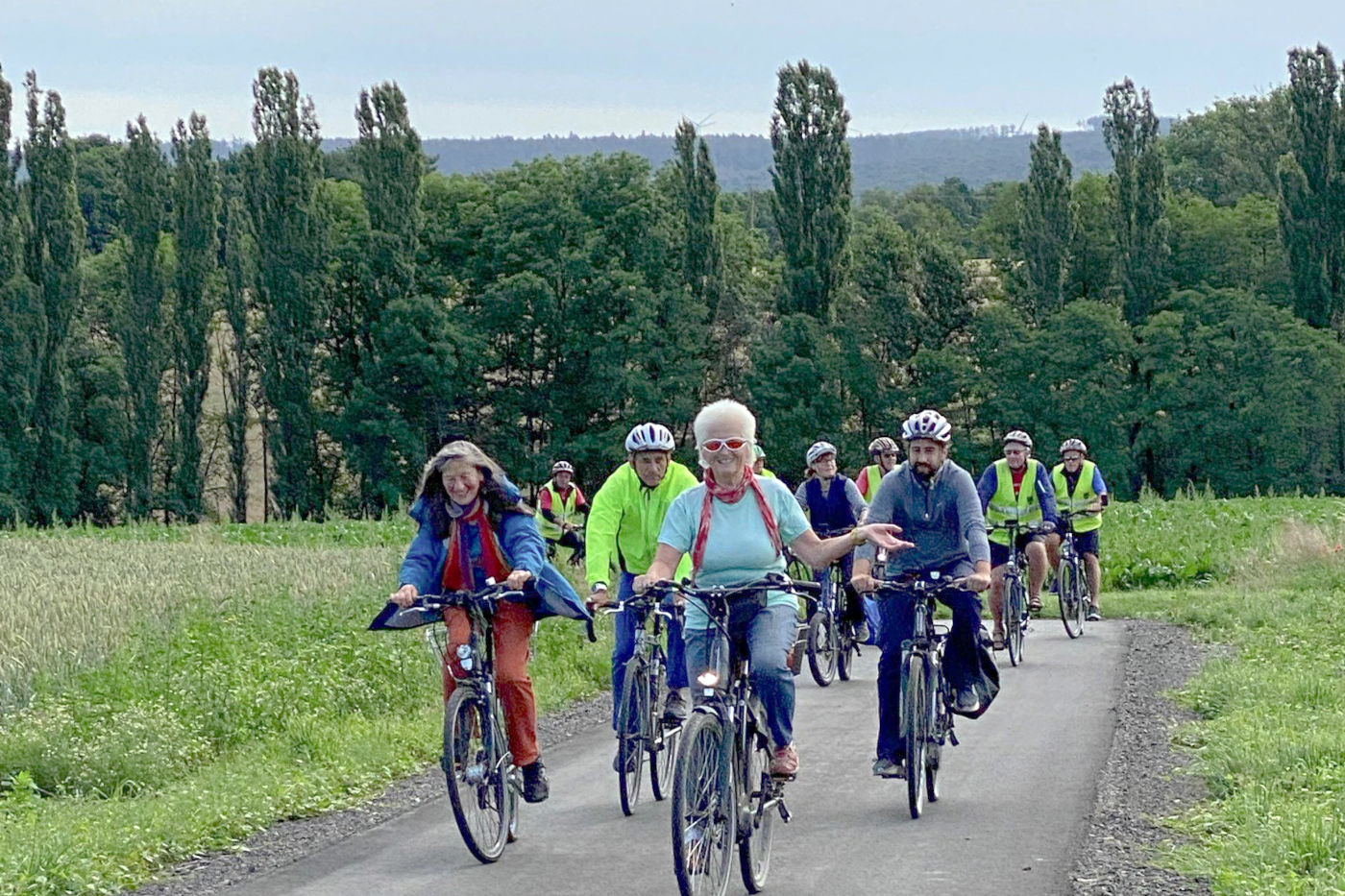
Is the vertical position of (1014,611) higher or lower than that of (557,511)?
lower

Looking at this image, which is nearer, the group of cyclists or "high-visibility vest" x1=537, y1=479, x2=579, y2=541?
the group of cyclists

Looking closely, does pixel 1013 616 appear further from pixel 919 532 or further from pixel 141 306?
pixel 141 306

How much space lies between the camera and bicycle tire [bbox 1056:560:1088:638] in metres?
18.7

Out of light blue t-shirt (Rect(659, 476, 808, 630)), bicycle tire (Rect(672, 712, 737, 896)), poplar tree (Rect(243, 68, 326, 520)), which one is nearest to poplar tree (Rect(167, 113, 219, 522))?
poplar tree (Rect(243, 68, 326, 520))

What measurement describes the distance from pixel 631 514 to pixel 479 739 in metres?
2.16

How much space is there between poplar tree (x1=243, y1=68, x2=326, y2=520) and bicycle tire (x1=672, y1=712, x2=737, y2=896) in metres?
54.7

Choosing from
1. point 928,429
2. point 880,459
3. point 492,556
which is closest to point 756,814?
point 492,556

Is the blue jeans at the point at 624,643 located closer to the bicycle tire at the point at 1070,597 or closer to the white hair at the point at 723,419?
the white hair at the point at 723,419

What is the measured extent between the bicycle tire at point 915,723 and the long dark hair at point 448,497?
82.6 inches

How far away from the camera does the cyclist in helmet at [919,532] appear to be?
9.20 metres

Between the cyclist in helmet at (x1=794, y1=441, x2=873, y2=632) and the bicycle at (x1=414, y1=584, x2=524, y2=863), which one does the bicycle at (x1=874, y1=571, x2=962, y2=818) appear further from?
the cyclist in helmet at (x1=794, y1=441, x2=873, y2=632)

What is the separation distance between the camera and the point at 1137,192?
6444 cm

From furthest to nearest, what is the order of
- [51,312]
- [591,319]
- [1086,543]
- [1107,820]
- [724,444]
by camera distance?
[591,319], [51,312], [1086,543], [1107,820], [724,444]

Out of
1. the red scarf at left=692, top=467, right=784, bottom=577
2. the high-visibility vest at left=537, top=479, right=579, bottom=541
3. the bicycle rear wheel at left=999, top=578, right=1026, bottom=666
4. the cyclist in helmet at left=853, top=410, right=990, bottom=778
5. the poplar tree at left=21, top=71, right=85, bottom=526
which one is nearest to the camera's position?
the red scarf at left=692, top=467, right=784, bottom=577
